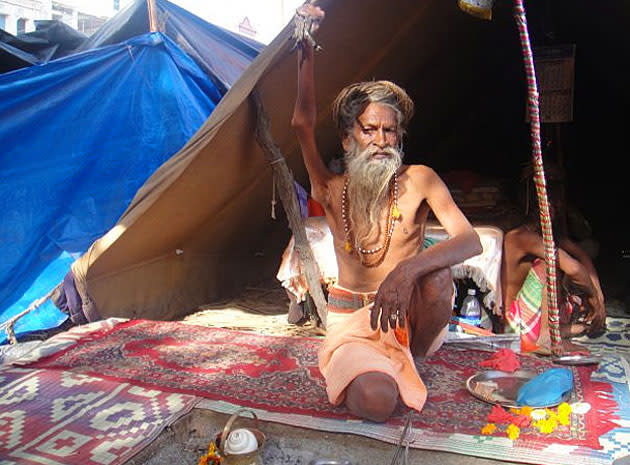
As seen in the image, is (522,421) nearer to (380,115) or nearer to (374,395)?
(374,395)

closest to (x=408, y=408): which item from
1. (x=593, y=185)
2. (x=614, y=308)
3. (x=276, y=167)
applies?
(x=276, y=167)

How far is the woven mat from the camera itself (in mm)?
1975

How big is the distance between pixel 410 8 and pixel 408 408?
285 cm

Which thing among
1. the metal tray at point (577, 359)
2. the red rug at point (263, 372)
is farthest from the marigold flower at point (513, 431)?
the metal tray at point (577, 359)

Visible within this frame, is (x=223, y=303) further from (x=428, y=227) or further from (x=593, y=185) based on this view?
(x=593, y=185)

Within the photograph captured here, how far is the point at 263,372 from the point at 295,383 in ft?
0.74

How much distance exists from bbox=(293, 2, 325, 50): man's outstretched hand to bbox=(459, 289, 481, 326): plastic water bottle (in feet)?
5.88

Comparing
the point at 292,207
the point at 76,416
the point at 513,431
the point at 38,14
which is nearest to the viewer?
the point at 513,431

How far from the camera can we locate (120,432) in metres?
2.11

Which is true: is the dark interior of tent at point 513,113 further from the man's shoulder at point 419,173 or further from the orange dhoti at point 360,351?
the orange dhoti at point 360,351

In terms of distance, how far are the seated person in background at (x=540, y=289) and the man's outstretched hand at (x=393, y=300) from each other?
53.0 inches

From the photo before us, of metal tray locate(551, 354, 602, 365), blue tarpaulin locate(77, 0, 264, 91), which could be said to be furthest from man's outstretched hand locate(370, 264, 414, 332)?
blue tarpaulin locate(77, 0, 264, 91)

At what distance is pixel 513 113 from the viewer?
23.4 feet

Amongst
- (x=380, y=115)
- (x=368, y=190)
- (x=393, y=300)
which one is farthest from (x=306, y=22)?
(x=393, y=300)
